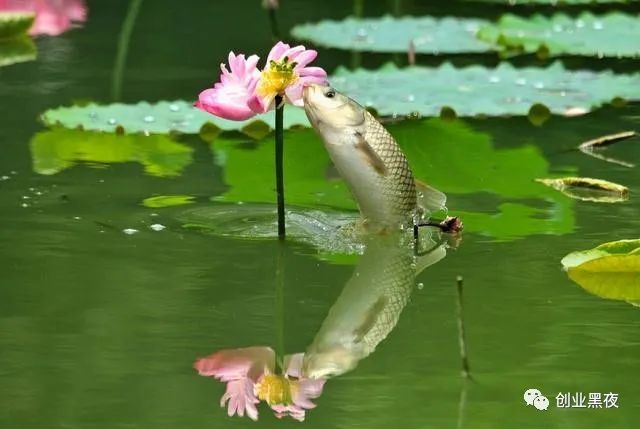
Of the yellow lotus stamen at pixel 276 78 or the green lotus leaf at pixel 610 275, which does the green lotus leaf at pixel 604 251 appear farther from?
the yellow lotus stamen at pixel 276 78

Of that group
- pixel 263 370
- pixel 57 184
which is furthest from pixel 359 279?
pixel 57 184

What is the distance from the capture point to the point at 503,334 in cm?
272

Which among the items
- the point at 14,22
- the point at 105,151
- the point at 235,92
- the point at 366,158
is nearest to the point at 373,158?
the point at 366,158

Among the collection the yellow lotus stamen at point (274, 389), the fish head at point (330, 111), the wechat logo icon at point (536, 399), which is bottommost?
the wechat logo icon at point (536, 399)

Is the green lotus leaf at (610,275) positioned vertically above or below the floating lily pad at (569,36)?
above

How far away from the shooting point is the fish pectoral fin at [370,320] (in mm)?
2744

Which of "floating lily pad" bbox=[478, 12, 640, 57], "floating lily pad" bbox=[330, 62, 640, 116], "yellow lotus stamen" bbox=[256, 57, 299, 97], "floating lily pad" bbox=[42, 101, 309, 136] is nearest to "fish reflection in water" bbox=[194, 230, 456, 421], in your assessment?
"yellow lotus stamen" bbox=[256, 57, 299, 97]

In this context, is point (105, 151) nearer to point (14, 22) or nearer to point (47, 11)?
point (47, 11)

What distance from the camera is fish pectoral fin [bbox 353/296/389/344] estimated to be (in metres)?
2.74

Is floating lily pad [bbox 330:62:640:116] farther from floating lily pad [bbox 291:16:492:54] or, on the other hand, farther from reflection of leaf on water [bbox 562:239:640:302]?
reflection of leaf on water [bbox 562:239:640:302]

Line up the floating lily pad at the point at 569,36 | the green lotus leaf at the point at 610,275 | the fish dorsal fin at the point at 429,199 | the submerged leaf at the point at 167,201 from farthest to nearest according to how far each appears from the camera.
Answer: the floating lily pad at the point at 569,36, the submerged leaf at the point at 167,201, the fish dorsal fin at the point at 429,199, the green lotus leaf at the point at 610,275

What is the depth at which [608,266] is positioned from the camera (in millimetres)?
3105

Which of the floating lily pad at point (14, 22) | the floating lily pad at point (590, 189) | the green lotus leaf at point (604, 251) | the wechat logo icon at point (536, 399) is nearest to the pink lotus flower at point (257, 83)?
the green lotus leaf at point (604, 251)

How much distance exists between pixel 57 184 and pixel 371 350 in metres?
1.60
